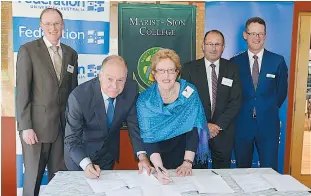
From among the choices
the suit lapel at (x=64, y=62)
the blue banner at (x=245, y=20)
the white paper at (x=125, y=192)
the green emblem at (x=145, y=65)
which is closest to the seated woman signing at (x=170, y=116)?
the white paper at (x=125, y=192)

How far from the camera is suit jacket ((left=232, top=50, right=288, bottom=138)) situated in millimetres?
3381

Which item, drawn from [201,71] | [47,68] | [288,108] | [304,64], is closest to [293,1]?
[304,64]

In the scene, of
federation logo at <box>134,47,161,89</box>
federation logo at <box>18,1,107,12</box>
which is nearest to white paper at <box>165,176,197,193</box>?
federation logo at <box>134,47,161,89</box>

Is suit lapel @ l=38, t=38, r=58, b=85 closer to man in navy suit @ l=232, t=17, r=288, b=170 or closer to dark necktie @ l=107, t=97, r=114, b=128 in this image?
dark necktie @ l=107, t=97, r=114, b=128

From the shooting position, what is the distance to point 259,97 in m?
3.38

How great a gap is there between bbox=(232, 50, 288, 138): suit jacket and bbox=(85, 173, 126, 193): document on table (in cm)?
163

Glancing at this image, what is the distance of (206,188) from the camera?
80.1 inches

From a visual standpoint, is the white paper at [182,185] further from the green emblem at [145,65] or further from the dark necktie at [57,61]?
the green emblem at [145,65]

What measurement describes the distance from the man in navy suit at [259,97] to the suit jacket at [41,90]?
154cm

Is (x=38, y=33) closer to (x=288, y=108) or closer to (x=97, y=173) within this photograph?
(x=97, y=173)

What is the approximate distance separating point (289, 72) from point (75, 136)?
2.48 meters

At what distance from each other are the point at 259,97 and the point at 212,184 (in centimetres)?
149

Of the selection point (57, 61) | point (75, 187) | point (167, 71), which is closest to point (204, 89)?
point (167, 71)

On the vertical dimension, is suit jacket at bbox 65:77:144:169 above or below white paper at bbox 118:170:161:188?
above
